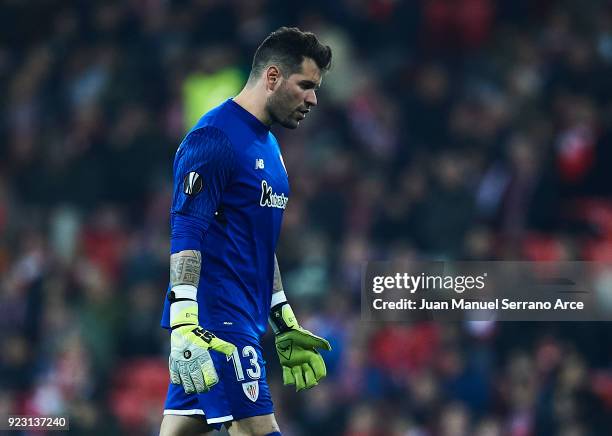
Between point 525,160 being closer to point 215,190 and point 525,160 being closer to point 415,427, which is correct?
point 415,427

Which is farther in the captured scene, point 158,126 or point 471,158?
point 158,126

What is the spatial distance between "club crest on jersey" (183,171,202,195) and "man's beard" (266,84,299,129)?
525 mm

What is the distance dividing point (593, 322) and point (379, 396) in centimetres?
187

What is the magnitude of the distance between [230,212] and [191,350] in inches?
28.0

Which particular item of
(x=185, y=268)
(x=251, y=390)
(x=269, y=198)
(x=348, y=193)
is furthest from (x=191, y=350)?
(x=348, y=193)

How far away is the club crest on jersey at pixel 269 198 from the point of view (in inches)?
210

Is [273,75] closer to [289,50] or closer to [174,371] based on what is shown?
[289,50]

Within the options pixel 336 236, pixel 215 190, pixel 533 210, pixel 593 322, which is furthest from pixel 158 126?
pixel 215 190

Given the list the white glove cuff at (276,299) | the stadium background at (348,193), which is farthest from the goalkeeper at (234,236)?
the stadium background at (348,193)

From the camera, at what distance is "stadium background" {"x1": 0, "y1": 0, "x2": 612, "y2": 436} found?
33.3 feet

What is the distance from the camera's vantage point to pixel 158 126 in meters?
13.2

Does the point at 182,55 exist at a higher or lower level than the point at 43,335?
higher

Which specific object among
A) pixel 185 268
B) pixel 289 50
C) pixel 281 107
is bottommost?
pixel 185 268

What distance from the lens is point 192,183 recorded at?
16.6 ft
